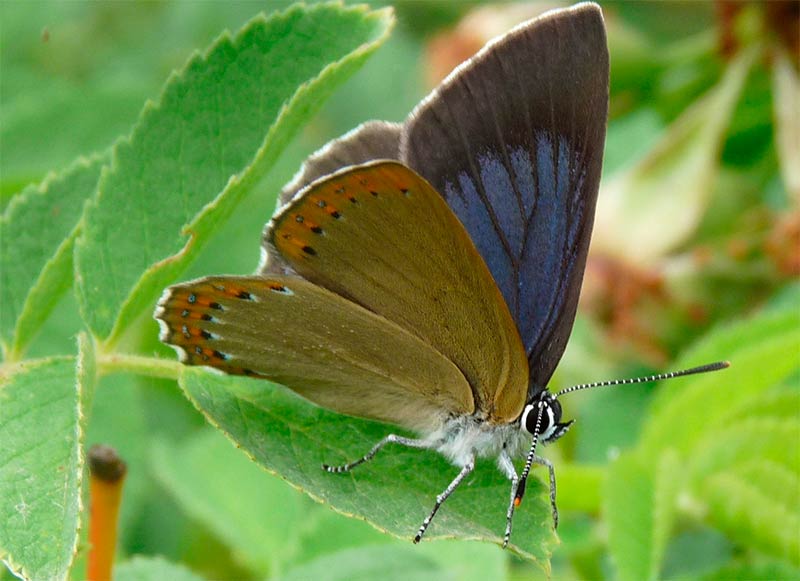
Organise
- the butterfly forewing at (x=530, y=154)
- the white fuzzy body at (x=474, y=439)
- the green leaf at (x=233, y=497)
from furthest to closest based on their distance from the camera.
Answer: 1. the green leaf at (x=233, y=497)
2. the white fuzzy body at (x=474, y=439)
3. the butterfly forewing at (x=530, y=154)

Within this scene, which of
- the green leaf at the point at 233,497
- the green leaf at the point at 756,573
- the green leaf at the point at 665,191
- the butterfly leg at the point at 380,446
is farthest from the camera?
the green leaf at the point at 665,191

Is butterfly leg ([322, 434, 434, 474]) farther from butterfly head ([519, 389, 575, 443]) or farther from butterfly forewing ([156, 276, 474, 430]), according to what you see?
butterfly head ([519, 389, 575, 443])

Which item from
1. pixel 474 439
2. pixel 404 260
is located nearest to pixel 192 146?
pixel 404 260

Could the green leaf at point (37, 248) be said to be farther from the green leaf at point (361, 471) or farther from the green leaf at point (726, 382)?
the green leaf at point (726, 382)

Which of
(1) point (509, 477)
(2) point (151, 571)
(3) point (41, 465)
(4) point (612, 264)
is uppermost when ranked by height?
(3) point (41, 465)

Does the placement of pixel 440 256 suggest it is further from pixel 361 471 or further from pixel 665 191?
pixel 665 191

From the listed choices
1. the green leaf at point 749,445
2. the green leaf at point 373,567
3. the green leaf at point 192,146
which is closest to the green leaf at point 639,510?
the green leaf at point 749,445

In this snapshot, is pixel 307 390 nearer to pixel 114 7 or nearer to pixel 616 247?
pixel 616 247
